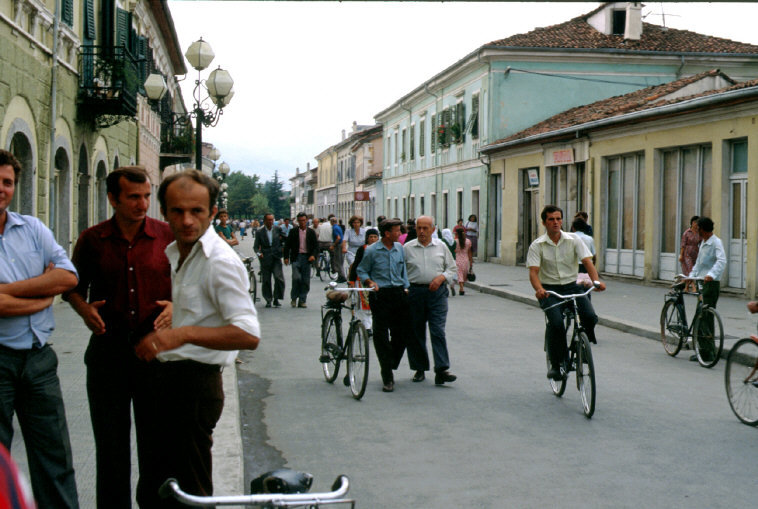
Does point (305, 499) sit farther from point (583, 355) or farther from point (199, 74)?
point (199, 74)

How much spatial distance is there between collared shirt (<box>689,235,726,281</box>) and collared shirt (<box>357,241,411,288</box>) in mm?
4024

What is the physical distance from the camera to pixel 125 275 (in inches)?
160

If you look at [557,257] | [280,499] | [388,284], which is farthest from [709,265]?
[280,499]

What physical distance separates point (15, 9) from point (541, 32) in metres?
26.3

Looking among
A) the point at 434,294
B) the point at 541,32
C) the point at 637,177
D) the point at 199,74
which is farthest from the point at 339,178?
the point at 434,294

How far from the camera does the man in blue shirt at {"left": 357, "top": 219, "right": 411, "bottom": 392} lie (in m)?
9.07

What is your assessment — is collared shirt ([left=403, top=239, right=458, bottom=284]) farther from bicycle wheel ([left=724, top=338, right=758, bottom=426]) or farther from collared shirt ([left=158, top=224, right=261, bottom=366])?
collared shirt ([left=158, top=224, right=261, bottom=366])

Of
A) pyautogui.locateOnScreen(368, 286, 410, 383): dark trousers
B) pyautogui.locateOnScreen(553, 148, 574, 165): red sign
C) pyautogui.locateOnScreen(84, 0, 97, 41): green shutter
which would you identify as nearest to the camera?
pyautogui.locateOnScreen(368, 286, 410, 383): dark trousers

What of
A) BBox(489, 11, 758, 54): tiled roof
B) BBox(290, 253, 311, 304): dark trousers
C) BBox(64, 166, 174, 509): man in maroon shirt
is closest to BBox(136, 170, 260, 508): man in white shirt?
BBox(64, 166, 174, 509): man in maroon shirt

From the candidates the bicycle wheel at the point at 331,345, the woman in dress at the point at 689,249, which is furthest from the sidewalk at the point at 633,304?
the bicycle wheel at the point at 331,345

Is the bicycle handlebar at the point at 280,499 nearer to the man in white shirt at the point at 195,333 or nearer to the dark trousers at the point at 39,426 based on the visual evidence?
the man in white shirt at the point at 195,333

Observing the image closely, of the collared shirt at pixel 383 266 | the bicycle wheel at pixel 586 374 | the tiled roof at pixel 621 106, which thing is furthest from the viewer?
the tiled roof at pixel 621 106

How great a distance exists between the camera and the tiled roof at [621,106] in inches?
925

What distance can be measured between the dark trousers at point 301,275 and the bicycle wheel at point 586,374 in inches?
378
